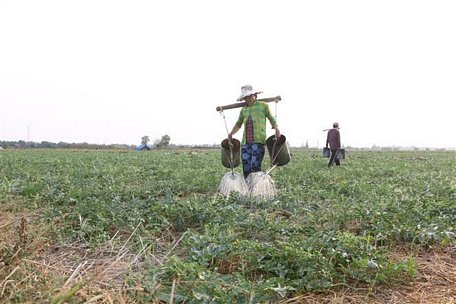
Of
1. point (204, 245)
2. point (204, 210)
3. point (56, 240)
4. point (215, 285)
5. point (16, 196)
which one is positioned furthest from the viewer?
point (16, 196)

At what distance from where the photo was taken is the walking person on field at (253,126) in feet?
19.3

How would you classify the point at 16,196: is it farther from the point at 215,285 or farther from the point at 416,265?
the point at 416,265

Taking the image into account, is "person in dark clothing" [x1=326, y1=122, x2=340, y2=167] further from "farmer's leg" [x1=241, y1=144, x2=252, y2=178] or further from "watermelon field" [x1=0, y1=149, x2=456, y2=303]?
"farmer's leg" [x1=241, y1=144, x2=252, y2=178]

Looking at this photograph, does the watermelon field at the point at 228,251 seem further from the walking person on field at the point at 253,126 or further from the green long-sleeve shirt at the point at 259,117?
the green long-sleeve shirt at the point at 259,117

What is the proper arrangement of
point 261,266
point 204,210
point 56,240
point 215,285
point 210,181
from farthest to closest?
1. point 210,181
2. point 204,210
3. point 56,240
4. point 261,266
5. point 215,285

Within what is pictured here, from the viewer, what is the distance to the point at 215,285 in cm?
249

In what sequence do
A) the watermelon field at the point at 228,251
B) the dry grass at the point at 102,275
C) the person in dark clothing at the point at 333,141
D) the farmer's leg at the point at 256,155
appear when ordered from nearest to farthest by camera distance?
the dry grass at the point at 102,275 → the watermelon field at the point at 228,251 → the farmer's leg at the point at 256,155 → the person in dark clothing at the point at 333,141

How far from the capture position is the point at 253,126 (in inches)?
233

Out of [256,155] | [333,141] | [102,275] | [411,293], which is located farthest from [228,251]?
[333,141]

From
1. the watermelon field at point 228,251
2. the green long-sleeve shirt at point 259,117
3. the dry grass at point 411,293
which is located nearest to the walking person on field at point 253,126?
the green long-sleeve shirt at point 259,117

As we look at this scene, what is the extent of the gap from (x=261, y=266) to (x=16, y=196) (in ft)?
15.3

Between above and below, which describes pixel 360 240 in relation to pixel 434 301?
above

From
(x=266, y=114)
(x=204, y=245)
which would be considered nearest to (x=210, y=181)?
(x=266, y=114)

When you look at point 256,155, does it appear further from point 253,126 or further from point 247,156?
point 253,126
